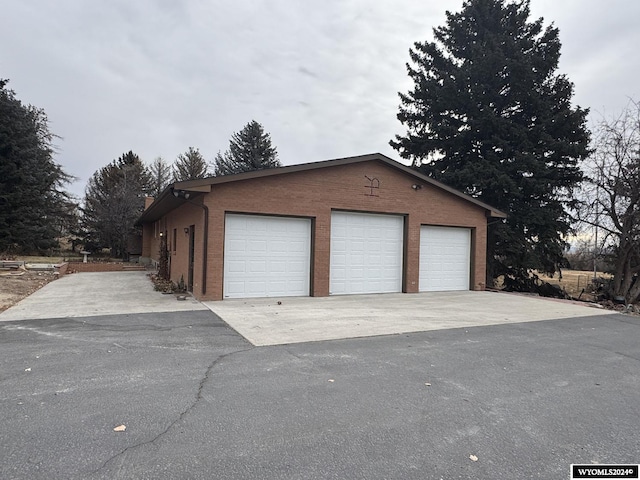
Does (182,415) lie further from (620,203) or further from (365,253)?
(620,203)

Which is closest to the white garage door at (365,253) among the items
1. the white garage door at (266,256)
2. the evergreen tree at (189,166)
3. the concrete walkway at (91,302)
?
the white garage door at (266,256)

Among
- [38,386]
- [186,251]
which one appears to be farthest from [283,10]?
[38,386]

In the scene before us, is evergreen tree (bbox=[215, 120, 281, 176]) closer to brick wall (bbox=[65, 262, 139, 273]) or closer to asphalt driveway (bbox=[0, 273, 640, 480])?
brick wall (bbox=[65, 262, 139, 273])

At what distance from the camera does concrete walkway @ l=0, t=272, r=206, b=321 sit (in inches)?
321

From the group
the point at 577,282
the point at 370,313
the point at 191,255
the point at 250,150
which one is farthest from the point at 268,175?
the point at 250,150

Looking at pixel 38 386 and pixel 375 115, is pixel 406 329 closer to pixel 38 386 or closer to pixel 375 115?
pixel 38 386

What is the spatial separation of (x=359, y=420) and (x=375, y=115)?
19.8 metres

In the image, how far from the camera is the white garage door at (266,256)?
10.6 m

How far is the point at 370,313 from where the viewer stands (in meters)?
8.88

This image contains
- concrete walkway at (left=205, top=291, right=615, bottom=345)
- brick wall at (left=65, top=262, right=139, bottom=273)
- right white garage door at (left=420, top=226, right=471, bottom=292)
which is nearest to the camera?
concrete walkway at (left=205, top=291, right=615, bottom=345)

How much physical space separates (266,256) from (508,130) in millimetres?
14794

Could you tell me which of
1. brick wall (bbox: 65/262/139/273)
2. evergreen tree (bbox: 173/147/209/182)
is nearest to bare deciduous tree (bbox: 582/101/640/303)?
brick wall (bbox: 65/262/139/273)

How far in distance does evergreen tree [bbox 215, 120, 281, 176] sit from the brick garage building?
22814 mm

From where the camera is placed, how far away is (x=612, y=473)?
272cm
